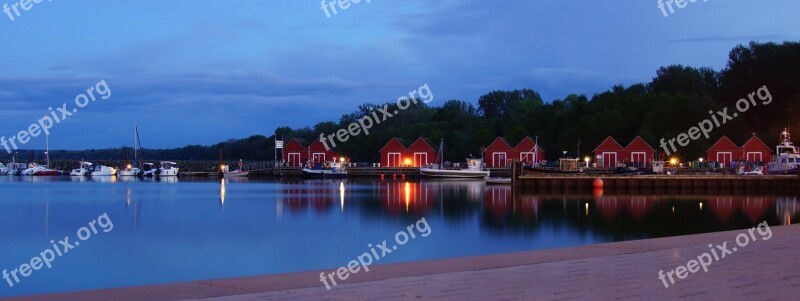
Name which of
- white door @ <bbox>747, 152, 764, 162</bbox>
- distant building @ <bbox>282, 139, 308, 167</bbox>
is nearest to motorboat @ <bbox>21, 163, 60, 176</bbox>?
distant building @ <bbox>282, 139, 308, 167</bbox>

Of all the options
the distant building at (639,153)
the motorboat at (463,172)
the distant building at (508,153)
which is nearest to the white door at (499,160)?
the distant building at (508,153)

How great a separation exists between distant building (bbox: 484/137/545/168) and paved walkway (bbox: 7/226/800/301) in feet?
264

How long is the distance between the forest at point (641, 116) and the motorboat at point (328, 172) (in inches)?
592

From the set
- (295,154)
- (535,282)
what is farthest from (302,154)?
(535,282)

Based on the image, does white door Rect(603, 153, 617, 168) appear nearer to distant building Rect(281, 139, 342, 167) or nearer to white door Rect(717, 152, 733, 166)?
white door Rect(717, 152, 733, 166)

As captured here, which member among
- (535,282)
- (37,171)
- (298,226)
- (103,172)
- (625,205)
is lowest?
(298,226)

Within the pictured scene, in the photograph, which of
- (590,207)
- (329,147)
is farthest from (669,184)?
(329,147)

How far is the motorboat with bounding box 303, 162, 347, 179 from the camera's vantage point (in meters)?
97.7

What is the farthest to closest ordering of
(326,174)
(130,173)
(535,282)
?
(130,173), (326,174), (535,282)

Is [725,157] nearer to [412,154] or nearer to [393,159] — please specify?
[412,154]

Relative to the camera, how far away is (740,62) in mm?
108375

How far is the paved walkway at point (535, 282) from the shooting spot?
1024 centimetres

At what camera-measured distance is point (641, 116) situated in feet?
311

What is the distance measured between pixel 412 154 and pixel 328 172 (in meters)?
10.7
